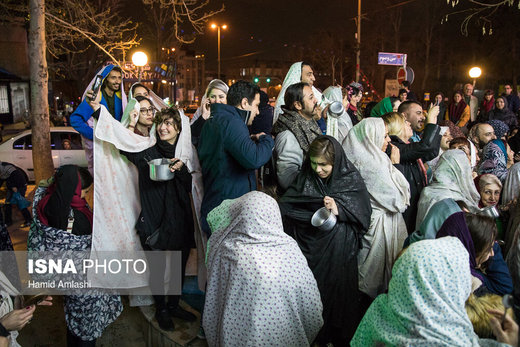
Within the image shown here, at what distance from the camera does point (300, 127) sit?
13.6ft

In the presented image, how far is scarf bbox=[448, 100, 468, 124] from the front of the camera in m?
10.7

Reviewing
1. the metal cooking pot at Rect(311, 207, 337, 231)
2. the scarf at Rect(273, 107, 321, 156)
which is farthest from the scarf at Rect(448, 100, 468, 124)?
the metal cooking pot at Rect(311, 207, 337, 231)

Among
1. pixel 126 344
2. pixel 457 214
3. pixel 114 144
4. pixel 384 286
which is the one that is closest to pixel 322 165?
pixel 457 214

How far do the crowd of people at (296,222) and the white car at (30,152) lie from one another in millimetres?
6320

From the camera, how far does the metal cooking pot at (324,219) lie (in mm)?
3305

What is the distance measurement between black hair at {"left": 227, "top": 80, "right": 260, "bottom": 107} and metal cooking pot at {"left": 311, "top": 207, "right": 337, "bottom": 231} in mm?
1177

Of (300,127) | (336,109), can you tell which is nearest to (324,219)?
(300,127)

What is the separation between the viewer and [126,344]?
14.0ft

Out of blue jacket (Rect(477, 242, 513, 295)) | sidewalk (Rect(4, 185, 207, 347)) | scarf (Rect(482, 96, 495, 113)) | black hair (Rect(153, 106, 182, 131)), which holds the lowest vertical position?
sidewalk (Rect(4, 185, 207, 347))

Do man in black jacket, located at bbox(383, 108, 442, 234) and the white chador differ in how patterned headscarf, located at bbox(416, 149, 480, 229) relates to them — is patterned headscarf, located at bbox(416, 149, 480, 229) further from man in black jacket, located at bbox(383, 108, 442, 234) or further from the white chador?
the white chador

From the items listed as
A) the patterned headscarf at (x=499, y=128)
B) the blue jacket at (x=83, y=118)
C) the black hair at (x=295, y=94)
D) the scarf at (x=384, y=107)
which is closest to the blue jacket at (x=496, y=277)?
the black hair at (x=295, y=94)

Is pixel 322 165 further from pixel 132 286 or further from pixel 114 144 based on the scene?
pixel 132 286

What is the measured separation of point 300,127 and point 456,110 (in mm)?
8121

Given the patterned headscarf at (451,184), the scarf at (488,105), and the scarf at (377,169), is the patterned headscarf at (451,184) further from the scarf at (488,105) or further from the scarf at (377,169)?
the scarf at (488,105)
